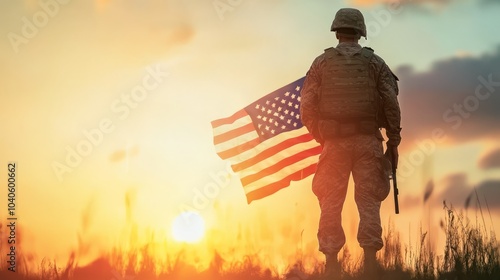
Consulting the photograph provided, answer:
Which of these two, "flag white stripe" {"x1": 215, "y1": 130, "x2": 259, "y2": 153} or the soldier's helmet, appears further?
"flag white stripe" {"x1": 215, "y1": 130, "x2": 259, "y2": 153}

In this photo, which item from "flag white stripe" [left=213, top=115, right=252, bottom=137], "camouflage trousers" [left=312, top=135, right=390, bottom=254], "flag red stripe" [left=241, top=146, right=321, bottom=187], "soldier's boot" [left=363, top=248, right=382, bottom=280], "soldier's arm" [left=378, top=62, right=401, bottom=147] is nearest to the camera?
"soldier's boot" [left=363, top=248, right=382, bottom=280]

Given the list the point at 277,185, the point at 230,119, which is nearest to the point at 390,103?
the point at 277,185

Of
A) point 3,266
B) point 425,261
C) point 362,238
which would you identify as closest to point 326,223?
point 362,238

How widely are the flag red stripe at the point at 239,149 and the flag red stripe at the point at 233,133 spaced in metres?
0.20

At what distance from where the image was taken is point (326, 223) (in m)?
10.6

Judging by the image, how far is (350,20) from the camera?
413 inches

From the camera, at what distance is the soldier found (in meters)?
10.5

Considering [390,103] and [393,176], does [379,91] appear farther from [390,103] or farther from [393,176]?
[393,176]

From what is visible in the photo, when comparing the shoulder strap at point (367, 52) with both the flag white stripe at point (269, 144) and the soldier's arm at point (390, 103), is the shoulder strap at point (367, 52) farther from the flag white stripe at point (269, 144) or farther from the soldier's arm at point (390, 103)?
the flag white stripe at point (269, 144)

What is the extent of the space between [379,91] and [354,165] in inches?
40.2

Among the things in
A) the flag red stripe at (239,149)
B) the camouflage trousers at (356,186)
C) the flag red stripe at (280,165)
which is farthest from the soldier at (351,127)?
the flag red stripe at (239,149)

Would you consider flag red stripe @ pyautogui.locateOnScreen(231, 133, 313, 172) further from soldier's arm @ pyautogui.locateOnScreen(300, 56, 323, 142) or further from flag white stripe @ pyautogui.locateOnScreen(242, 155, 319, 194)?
soldier's arm @ pyautogui.locateOnScreen(300, 56, 323, 142)

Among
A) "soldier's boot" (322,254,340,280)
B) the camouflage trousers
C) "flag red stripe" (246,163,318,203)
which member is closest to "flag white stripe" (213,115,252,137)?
"flag red stripe" (246,163,318,203)

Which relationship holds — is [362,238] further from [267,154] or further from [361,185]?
[267,154]
